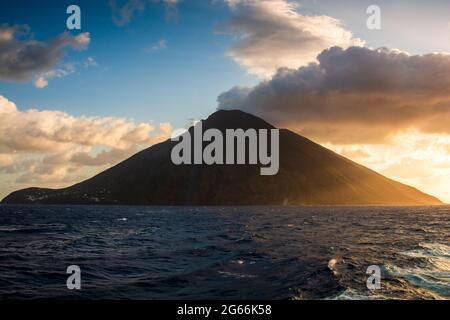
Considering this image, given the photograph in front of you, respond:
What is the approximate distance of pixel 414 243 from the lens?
44.6m

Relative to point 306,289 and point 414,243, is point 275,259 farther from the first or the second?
point 414,243

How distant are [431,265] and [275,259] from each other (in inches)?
450

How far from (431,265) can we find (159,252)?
2284cm

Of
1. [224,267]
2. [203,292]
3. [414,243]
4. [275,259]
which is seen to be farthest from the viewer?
[414,243]
